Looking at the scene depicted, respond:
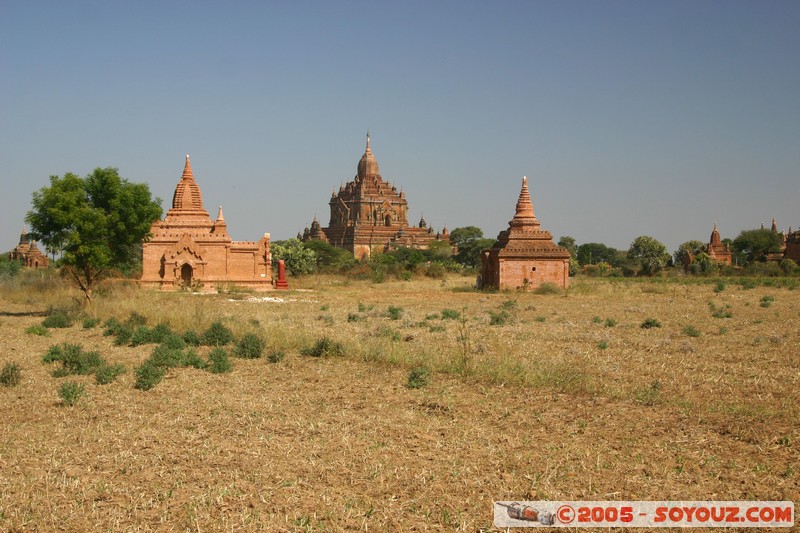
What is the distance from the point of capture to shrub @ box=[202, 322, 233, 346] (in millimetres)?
13031

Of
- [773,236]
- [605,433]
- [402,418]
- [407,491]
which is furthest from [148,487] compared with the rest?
[773,236]

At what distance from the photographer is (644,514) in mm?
4953

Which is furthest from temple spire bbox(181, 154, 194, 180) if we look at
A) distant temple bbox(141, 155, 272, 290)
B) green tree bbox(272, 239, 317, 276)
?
green tree bbox(272, 239, 317, 276)

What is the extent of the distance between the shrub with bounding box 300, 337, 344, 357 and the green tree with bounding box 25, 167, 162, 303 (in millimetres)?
9501

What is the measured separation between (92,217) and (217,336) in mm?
7852

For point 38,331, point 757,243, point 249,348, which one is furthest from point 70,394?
point 757,243

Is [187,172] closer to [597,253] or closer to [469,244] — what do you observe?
[469,244]

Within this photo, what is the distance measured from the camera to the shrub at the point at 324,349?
37.8ft

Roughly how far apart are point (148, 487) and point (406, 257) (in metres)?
57.3

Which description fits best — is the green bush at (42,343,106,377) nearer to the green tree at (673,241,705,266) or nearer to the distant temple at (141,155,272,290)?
the distant temple at (141,155,272,290)

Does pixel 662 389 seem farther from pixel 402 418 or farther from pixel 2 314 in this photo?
pixel 2 314

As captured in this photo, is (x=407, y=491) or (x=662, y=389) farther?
(x=662, y=389)

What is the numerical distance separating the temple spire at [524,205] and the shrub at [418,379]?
24927 millimetres

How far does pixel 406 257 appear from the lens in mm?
62750
